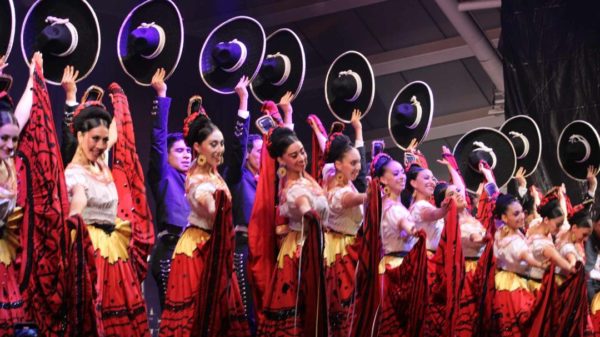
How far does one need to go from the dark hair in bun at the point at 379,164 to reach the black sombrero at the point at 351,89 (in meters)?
0.29

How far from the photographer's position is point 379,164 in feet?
22.4

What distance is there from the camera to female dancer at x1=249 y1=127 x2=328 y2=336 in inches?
220

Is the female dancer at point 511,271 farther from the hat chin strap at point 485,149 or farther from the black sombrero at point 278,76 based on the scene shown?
the black sombrero at point 278,76

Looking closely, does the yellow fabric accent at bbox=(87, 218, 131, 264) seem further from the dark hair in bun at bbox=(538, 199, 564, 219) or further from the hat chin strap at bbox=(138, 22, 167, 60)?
the dark hair in bun at bbox=(538, 199, 564, 219)

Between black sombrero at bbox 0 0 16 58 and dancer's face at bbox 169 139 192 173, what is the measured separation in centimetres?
179

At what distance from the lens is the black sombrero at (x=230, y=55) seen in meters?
6.20

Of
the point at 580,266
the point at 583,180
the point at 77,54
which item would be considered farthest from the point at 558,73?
the point at 77,54

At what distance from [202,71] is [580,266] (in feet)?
9.27

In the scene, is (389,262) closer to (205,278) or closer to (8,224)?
(205,278)

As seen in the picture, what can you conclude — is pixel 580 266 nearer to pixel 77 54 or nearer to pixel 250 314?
pixel 250 314

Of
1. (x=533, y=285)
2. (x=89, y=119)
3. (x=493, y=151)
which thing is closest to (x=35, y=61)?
(x=89, y=119)

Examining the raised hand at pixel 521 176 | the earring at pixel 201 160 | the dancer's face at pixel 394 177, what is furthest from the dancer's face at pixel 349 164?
the raised hand at pixel 521 176

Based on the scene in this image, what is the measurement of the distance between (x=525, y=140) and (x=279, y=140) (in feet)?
11.9

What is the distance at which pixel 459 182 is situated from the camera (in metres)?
7.52
